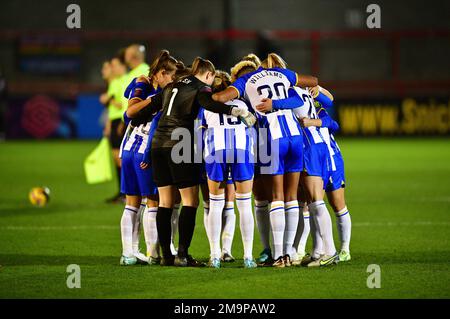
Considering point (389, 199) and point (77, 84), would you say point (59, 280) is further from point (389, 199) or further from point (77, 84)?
point (77, 84)

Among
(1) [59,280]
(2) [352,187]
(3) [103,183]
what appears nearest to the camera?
(1) [59,280]

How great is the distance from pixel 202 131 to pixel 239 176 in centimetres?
61

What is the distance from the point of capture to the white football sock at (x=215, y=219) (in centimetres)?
875

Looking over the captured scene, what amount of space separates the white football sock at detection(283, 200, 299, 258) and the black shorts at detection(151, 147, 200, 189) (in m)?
0.92

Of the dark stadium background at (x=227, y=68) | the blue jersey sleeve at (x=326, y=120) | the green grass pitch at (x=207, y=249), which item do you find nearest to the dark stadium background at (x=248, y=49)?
the dark stadium background at (x=227, y=68)

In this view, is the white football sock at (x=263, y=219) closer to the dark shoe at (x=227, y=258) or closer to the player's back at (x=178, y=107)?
the dark shoe at (x=227, y=258)

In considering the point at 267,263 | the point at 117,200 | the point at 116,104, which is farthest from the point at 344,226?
the point at 117,200

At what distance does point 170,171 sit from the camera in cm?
883

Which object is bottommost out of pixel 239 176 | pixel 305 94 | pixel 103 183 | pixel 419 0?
pixel 103 183

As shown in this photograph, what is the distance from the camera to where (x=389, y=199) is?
14797mm

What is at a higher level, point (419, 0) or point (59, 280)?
point (419, 0)

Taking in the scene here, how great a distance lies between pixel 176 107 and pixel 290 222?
1562 millimetres

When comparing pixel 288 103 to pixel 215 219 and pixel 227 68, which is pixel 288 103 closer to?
pixel 215 219

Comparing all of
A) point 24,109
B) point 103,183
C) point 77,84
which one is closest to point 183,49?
point 77,84
